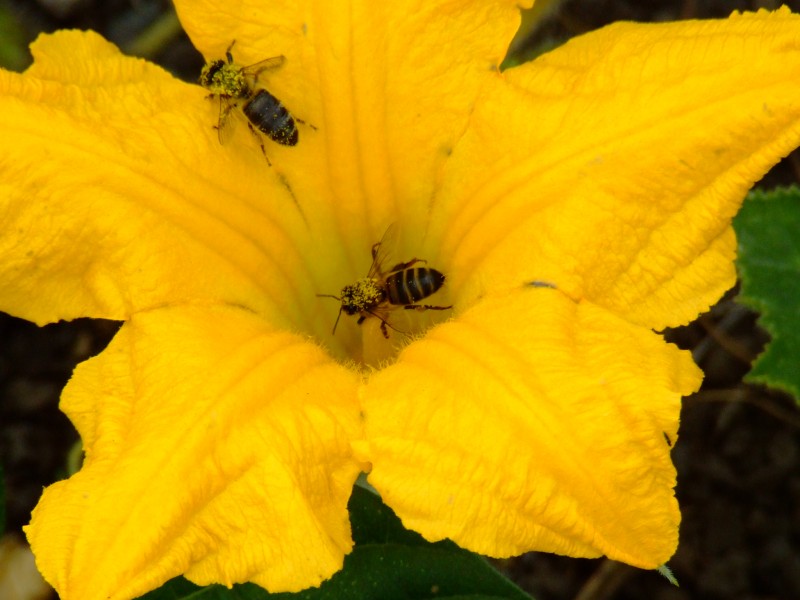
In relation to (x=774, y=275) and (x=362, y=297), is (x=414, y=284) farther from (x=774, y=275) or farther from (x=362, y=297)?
(x=774, y=275)

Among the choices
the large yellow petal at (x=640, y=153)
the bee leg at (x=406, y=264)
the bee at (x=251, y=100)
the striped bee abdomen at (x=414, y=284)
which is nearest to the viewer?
the large yellow petal at (x=640, y=153)

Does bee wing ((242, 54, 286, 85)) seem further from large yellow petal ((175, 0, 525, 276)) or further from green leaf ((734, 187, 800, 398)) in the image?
green leaf ((734, 187, 800, 398))

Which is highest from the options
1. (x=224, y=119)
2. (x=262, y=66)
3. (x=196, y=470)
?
(x=262, y=66)

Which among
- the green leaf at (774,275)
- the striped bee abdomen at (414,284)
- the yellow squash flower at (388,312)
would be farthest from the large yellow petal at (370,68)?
the green leaf at (774,275)

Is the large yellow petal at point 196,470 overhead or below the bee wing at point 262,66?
below

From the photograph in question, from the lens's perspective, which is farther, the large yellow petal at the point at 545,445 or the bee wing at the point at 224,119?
the bee wing at the point at 224,119

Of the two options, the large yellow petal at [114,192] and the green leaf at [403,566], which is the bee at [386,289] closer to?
the large yellow petal at [114,192]

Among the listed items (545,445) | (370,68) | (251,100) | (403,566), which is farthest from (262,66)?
(403,566)
